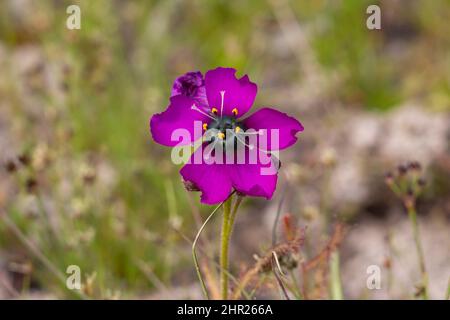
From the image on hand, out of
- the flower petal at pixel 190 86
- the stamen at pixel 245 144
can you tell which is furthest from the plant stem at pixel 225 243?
the flower petal at pixel 190 86

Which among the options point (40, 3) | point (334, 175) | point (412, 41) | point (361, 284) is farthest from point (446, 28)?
point (40, 3)

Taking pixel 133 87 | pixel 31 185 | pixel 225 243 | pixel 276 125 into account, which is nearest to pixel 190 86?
pixel 276 125

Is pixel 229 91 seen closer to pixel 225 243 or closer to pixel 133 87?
pixel 225 243

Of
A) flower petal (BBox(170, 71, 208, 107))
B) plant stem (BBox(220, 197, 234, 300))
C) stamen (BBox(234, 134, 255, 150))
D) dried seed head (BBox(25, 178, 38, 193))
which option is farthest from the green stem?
dried seed head (BBox(25, 178, 38, 193))

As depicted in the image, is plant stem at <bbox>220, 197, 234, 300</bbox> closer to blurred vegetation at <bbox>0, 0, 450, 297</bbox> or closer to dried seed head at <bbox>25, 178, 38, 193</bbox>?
blurred vegetation at <bbox>0, 0, 450, 297</bbox>

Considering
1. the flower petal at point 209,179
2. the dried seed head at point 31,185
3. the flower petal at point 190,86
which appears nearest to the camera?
the flower petal at point 209,179

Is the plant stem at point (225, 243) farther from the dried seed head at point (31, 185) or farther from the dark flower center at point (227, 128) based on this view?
the dried seed head at point (31, 185)

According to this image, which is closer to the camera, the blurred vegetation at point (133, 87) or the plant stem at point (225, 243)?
the plant stem at point (225, 243)
